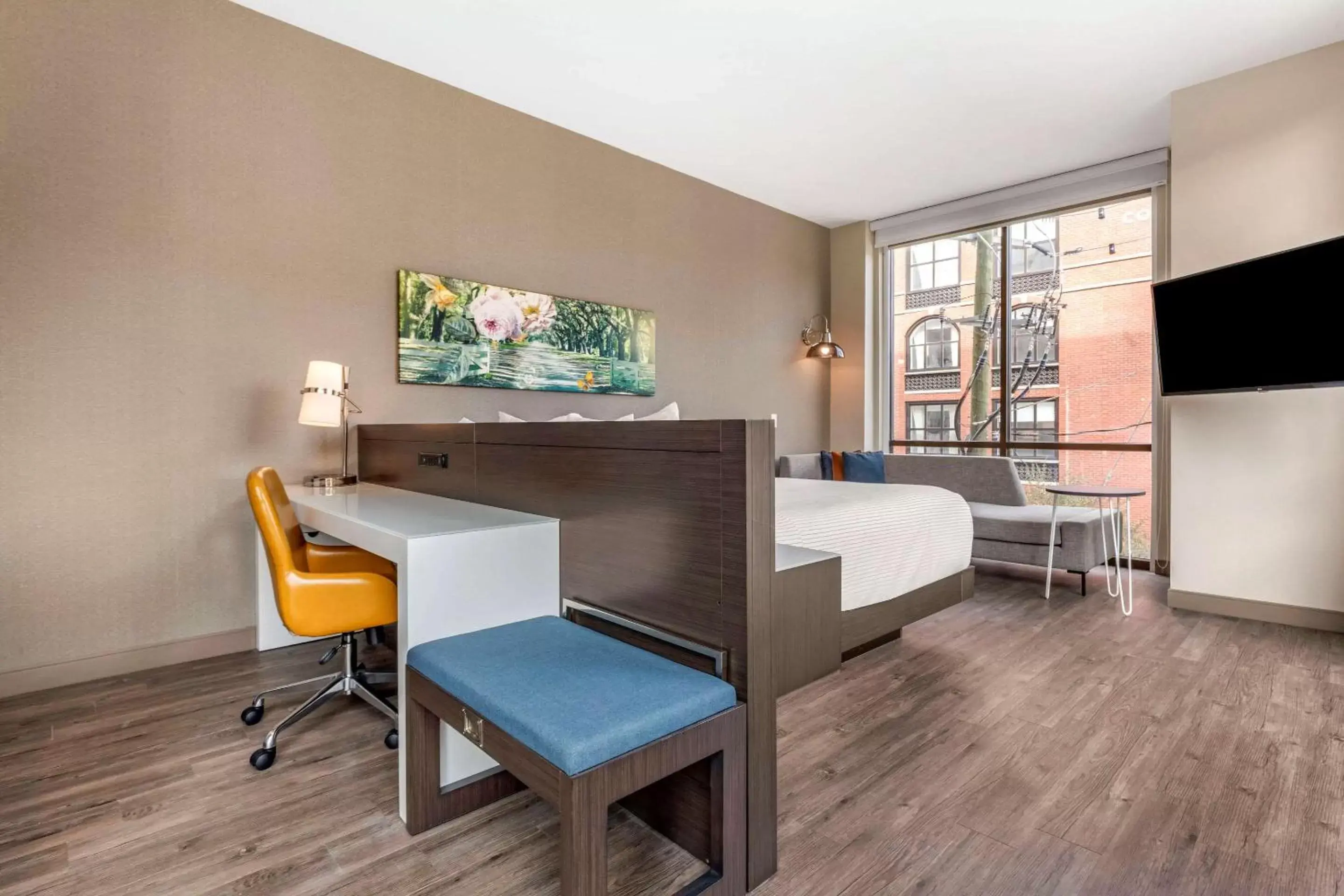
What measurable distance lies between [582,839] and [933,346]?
18.1ft

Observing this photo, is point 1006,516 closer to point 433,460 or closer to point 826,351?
point 826,351

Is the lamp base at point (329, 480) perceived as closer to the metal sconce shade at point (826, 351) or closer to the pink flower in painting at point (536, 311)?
the pink flower in painting at point (536, 311)

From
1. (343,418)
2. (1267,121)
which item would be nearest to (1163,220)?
(1267,121)

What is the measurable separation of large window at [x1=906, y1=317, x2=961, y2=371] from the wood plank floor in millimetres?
3381

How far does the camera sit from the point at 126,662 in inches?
103

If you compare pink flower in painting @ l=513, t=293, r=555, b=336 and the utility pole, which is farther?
the utility pole

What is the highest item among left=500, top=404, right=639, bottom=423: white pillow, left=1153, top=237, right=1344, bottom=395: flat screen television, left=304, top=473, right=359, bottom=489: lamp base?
left=1153, top=237, right=1344, bottom=395: flat screen television

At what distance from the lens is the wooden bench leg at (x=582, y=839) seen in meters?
1.06

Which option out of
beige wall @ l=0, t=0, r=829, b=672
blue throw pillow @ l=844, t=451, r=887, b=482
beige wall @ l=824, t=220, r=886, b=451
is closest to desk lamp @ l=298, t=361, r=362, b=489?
beige wall @ l=0, t=0, r=829, b=672

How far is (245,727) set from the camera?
2121 mm

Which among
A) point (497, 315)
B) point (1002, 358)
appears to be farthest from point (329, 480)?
point (1002, 358)

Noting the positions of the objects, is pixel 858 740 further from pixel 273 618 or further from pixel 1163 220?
pixel 1163 220

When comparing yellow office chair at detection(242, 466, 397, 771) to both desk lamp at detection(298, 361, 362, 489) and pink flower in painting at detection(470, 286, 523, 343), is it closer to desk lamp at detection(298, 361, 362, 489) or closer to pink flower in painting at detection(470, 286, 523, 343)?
desk lamp at detection(298, 361, 362, 489)

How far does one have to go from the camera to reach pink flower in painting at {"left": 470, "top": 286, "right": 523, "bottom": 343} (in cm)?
363
